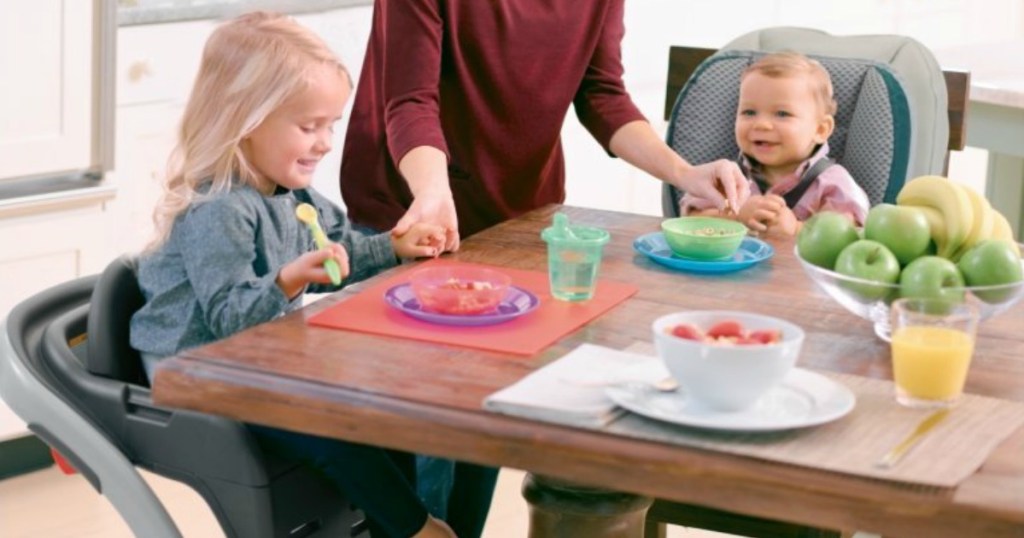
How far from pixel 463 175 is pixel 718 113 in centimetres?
55

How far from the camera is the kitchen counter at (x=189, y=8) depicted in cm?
351

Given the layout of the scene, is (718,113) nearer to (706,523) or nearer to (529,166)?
(529,166)

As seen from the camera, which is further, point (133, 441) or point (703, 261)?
point (703, 261)

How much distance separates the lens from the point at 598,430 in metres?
1.63

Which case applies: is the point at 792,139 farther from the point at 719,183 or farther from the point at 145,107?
the point at 145,107

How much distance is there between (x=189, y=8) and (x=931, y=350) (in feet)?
7.54

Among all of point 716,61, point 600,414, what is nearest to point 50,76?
point 716,61

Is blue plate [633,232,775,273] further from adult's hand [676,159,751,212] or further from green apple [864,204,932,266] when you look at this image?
green apple [864,204,932,266]

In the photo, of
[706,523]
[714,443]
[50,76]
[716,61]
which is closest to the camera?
[714,443]

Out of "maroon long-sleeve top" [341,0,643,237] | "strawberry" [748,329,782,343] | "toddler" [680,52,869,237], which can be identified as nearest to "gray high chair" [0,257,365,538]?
"maroon long-sleeve top" [341,0,643,237]

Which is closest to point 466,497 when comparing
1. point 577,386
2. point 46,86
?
point 577,386

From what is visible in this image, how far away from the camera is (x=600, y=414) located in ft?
5.41

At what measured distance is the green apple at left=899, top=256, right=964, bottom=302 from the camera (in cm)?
190

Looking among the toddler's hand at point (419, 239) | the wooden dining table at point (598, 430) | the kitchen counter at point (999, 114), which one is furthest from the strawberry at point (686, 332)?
the kitchen counter at point (999, 114)
